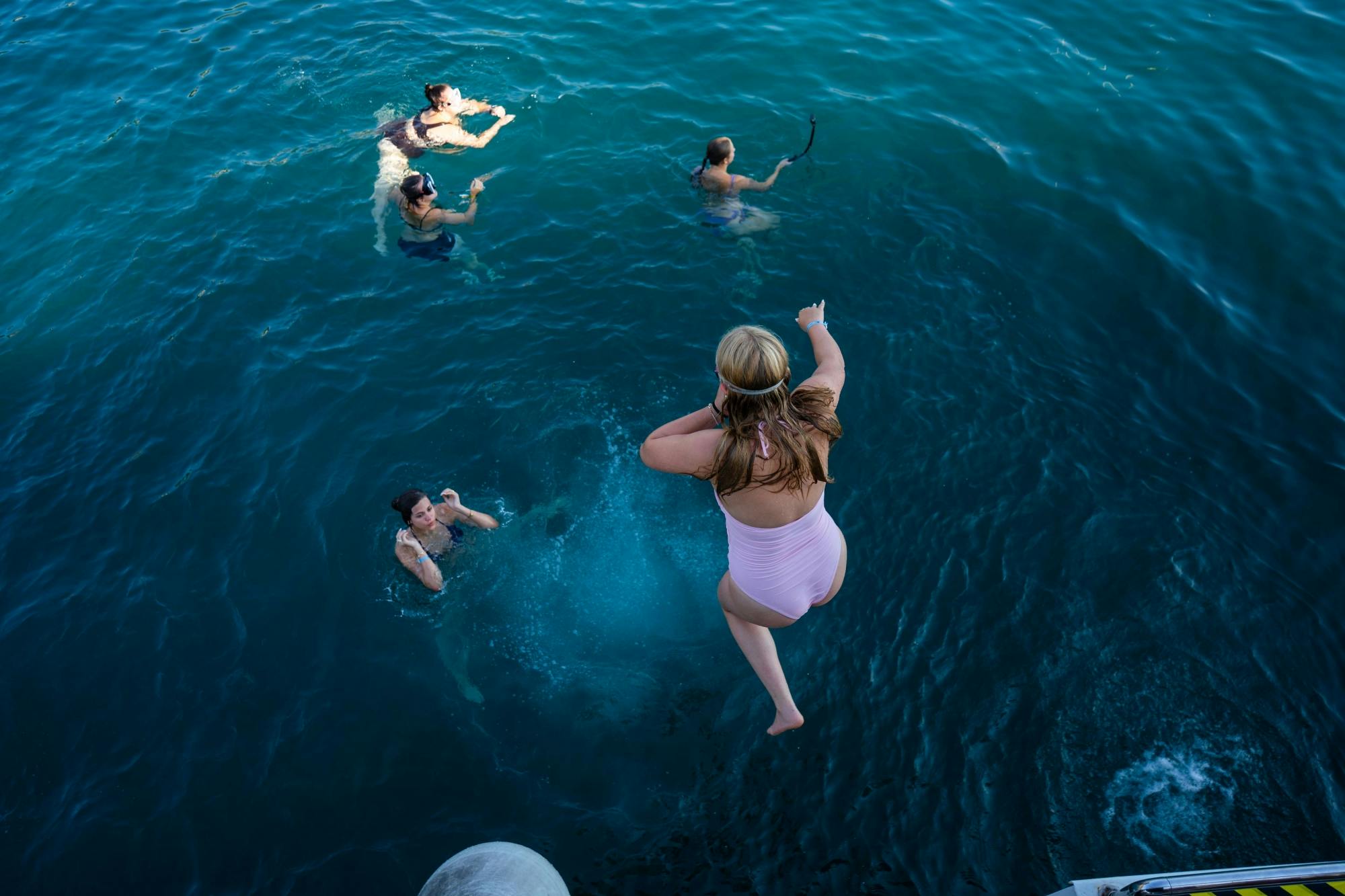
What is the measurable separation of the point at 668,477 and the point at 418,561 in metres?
3.10

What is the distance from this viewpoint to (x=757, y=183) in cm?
1220

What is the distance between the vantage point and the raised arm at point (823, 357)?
4867 mm

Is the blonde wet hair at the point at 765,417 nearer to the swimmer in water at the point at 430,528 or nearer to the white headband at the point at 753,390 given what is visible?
the white headband at the point at 753,390

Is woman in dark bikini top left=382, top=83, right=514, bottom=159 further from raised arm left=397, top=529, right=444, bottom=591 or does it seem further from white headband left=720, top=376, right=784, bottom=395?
white headband left=720, top=376, right=784, bottom=395

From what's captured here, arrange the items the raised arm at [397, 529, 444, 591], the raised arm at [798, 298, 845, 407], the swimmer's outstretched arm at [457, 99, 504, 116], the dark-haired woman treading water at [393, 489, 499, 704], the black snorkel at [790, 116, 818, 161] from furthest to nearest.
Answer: the swimmer's outstretched arm at [457, 99, 504, 116] → the black snorkel at [790, 116, 818, 161] → the raised arm at [397, 529, 444, 591] → the dark-haired woman treading water at [393, 489, 499, 704] → the raised arm at [798, 298, 845, 407]

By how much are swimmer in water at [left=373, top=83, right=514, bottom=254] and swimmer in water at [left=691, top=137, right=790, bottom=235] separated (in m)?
4.40

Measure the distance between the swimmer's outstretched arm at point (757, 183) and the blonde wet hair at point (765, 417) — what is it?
816 centimetres

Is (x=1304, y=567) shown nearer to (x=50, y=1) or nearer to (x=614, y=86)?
(x=614, y=86)

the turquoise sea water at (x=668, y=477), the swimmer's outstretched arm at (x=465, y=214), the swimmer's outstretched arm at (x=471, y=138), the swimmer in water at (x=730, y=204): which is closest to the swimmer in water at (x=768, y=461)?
the turquoise sea water at (x=668, y=477)

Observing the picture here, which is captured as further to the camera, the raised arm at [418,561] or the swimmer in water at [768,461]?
the raised arm at [418,561]

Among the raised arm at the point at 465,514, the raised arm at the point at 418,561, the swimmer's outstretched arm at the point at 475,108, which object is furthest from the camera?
the swimmer's outstretched arm at the point at 475,108

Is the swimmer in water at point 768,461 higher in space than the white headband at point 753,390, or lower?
lower

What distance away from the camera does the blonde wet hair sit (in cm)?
422

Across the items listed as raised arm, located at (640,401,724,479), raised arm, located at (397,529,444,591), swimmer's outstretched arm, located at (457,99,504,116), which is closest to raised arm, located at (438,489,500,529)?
raised arm, located at (397,529,444,591)
